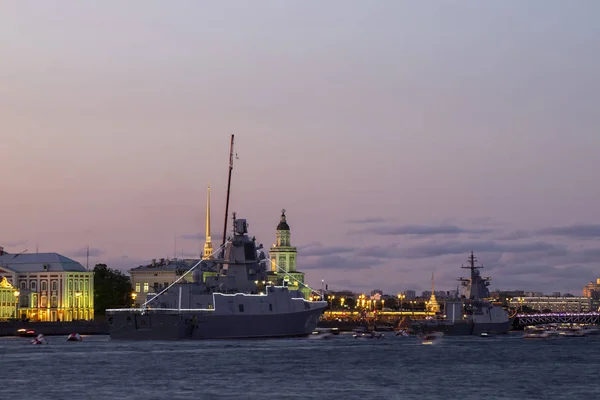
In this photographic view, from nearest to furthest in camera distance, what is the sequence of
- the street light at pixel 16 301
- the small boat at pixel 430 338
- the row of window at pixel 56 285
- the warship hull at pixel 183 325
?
the warship hull at pixel 183 325 < the small boat at pixel 430 338 < the street light at pixel 16 301 < the row of window at pixel 56 285

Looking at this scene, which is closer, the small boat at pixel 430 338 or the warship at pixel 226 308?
the warship at pixel 226 308

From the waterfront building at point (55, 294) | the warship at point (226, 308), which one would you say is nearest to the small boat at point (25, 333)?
the warship at point (226, 308)

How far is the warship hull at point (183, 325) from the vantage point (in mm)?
123812

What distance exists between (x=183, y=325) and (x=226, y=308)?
195 inches

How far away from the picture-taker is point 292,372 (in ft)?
261

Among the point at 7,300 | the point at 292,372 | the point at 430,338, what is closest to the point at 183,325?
the point at 430,338

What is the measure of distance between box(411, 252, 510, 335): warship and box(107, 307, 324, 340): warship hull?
3179 cm

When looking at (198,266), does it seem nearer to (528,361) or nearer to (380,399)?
(528,361)

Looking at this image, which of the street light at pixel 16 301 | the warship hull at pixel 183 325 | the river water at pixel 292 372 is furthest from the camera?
the street light at pixel 16 301

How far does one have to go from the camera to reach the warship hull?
124m

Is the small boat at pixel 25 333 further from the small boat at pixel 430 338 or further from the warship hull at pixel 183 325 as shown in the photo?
the small boat at pixel 430 338

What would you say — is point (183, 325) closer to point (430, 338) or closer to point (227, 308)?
point (227, 308)

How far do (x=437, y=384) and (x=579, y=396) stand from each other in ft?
30.5

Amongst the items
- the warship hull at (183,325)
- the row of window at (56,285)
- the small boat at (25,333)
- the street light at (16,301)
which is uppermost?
the row of window at (56,285)
